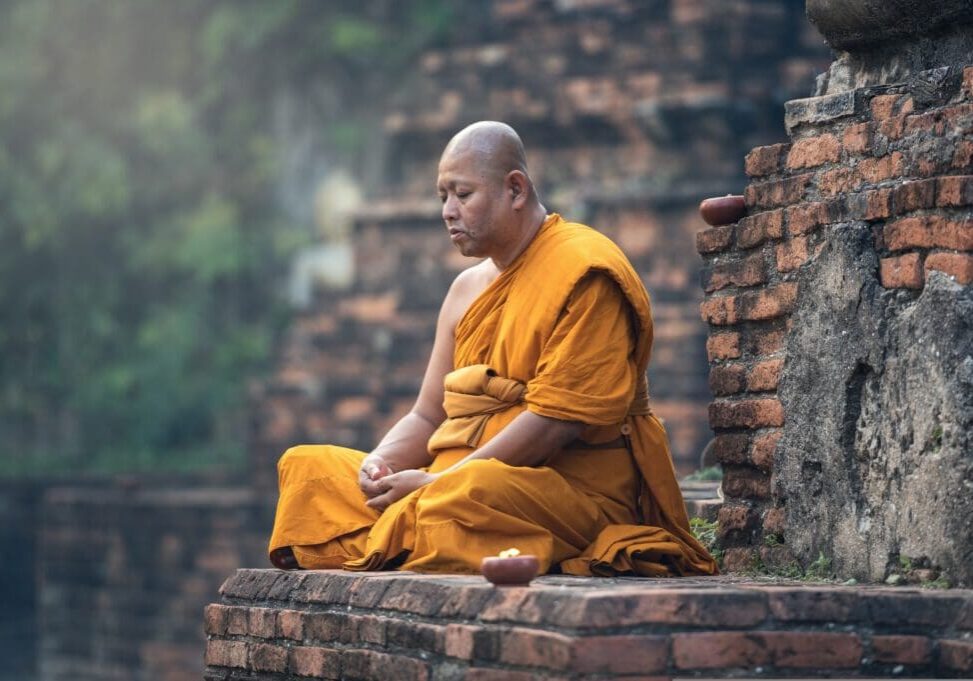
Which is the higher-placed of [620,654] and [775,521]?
[775,521]

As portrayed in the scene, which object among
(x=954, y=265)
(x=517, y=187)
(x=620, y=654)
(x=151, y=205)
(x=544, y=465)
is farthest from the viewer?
(x=151, y=205)

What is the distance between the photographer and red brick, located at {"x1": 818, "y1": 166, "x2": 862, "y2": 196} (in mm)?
4523

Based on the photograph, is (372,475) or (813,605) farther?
(372,475)

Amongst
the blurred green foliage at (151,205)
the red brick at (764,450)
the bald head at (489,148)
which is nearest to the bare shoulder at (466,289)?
the bald head at (489,148)

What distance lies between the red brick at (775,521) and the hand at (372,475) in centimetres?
97

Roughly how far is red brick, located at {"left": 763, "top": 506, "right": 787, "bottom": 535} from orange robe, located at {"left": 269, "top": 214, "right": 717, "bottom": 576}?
20 cm

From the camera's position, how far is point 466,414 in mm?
4770

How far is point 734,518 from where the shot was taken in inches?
191

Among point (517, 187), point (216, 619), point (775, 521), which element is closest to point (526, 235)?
point (517, 187)

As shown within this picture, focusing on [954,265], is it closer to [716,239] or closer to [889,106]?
[889,106]

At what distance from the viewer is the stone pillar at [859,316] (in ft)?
13.4

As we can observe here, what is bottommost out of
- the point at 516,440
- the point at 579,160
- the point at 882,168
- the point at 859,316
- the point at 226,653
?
the point at 226,653

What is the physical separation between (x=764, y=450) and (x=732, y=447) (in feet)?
0.57

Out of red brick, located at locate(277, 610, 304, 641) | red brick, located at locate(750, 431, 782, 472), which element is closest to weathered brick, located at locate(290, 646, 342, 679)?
red brick, located at locate(277, 610, 304, 641)
